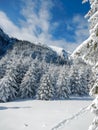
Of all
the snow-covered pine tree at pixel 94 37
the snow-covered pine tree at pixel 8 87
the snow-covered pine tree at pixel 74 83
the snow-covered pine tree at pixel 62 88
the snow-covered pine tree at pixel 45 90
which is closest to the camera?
the snow-covered pine tree at pixel 94 37

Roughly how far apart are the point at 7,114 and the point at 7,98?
1935 centimetres

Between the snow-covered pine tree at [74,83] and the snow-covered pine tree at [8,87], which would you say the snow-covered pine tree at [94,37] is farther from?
the snow-covered pine tree at [74,83]

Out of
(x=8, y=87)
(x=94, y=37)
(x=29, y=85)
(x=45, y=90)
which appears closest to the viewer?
(x=94, y=37)

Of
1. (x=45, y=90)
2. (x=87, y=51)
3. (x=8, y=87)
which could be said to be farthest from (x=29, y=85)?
(x=87, y=51)

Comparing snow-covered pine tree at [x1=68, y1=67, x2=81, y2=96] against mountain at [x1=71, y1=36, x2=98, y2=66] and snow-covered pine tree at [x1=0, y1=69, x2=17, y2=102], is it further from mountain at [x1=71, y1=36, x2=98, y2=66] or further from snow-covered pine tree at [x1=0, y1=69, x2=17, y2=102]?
mountain at [x1=71, y1=36, x2=98, y2=66]

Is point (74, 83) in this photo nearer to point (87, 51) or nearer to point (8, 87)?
point (8, 87)

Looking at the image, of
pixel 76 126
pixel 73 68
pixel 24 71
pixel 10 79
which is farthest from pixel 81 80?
pixel 76 126

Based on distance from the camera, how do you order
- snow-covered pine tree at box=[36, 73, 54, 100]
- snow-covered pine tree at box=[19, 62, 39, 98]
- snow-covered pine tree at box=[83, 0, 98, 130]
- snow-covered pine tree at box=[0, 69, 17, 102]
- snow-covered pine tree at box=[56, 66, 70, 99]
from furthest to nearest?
snow-covered pine tree at box=[56, 66, 70, 99] < snow-covered pine tree at box=[19, 62, 39, 98] < snow-covered pine tree at box=[36, 73, 54, 100] < snow-covered pine tree at box=[0, 69, 17, 102] < snow-covered pine tree at box=[83, 0, 98, 130]

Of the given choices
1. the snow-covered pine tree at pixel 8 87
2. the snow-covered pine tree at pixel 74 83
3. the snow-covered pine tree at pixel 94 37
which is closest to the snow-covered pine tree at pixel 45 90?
the snow-covered pine tree at pixel 8 87

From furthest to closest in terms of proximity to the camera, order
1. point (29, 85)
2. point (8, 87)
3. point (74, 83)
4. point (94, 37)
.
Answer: point (74, 83), point (29, 85), point (8, 87), point (94, 37)

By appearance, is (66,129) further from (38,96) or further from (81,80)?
(81,80)

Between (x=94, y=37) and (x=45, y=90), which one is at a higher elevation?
(x=45, y=90)

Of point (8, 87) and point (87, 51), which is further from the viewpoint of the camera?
point (8, 87)

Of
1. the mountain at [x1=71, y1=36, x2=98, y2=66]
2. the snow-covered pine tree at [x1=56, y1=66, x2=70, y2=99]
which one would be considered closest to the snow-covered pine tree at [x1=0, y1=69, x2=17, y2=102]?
the snow-covered pine tree at [x1=56, y1=66, x2=70, y2=99]
